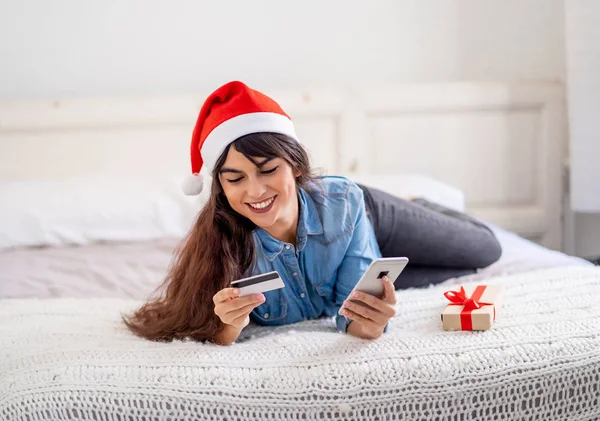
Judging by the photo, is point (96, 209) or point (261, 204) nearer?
point (261, 204)

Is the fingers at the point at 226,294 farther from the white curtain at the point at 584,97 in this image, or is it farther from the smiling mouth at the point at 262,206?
the white curtain at the point at 584,97

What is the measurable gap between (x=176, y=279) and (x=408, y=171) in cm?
136

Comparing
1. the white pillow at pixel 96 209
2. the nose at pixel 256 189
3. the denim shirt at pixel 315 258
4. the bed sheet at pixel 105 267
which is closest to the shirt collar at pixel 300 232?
the denim shirt at pixel 315 258

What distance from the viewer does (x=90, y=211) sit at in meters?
1.91

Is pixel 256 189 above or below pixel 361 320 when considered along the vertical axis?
above

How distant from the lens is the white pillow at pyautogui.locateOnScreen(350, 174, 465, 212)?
2012mm

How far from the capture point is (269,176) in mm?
1079

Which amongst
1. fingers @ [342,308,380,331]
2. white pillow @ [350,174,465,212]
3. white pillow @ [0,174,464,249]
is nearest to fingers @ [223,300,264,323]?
fingers @ [342,308,380,331]

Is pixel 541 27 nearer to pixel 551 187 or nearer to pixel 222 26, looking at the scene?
pixel 551 187

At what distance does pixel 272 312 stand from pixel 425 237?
0.46 meters

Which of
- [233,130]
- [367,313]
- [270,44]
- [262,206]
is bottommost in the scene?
[367,313]

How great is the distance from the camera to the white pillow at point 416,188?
2.01 metres

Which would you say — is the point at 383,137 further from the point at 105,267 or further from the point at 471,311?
the point at 471,311

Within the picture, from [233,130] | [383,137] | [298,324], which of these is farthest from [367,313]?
[383,137]
